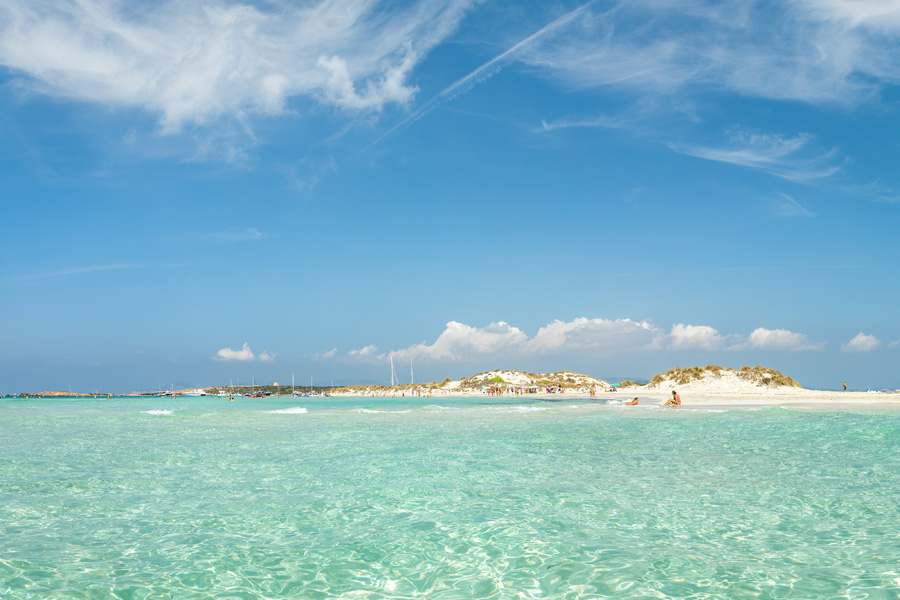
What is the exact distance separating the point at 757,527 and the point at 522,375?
533 ft

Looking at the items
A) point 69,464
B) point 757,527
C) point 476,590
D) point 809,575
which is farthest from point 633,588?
point 69,464

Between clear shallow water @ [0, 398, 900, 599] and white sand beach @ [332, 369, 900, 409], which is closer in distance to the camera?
clear shallow water @ [0, 398, 900, 599]

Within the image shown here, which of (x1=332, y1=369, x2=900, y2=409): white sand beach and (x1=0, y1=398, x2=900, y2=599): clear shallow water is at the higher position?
→ (x1=0, y1=398, x2=900, y2=599): clear shallow water

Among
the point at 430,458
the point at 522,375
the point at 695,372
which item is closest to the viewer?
the point at 430,458

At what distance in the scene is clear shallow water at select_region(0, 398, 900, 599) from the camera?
7.85m

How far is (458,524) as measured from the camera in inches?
428

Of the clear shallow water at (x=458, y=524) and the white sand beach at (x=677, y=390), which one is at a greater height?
the clear shallow water at (x=458, y=524)

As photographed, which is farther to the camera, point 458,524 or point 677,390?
point 677,390

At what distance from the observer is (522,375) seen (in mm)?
171000

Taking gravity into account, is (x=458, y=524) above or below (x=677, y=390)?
above

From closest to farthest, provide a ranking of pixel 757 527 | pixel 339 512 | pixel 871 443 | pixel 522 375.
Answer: pixel 757 527, pixel 339 512, pixel 871 443, pixel 522 375

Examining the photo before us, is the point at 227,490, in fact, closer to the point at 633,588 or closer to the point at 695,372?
the point at 633,588

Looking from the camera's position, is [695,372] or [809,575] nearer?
[809,575]

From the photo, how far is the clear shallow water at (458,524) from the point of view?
785cm
